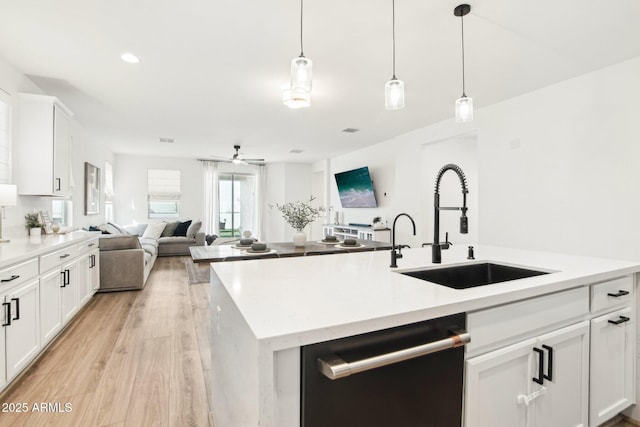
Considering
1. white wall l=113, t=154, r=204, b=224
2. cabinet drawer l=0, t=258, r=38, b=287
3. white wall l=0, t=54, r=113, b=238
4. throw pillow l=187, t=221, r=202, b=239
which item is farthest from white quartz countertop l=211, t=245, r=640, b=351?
white wall l=113, t=154, r=204, b=224

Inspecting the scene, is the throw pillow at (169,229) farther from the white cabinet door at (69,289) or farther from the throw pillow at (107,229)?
the white cabinet door at (69,289)

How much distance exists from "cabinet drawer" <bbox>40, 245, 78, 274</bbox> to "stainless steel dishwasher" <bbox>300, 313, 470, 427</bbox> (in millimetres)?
2644

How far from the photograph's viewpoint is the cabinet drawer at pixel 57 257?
7.89ft

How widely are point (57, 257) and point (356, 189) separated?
5.40m

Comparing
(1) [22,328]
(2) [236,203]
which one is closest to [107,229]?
(2) [236,203]

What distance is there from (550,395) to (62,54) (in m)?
4.04

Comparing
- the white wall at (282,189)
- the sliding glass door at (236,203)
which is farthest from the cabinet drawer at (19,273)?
the white wall at (282,189)

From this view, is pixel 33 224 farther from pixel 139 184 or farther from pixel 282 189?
pixel 282 189

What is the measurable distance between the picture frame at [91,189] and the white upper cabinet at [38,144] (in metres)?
2.31

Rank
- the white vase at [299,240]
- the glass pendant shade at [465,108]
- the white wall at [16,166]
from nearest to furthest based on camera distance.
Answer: the glass pendant shade at [465,108] < the white wall at [16,166] < the white vase at [299,240]

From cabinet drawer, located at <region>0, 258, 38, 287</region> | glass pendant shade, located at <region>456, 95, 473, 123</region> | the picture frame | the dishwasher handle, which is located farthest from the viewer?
the picture frame

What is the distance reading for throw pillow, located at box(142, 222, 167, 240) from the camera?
7301 millimetres

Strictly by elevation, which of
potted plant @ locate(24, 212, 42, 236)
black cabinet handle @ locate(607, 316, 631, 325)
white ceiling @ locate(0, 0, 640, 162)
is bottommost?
black cabinet handle @ locate(607, 316, 631, 325)

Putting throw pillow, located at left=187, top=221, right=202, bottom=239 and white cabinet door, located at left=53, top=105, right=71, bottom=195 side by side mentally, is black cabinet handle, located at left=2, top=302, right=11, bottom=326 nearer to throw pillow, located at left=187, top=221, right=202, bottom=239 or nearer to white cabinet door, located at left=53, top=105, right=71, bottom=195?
white cabinet door, located at left=53, top=105, right=71, bottom=195
